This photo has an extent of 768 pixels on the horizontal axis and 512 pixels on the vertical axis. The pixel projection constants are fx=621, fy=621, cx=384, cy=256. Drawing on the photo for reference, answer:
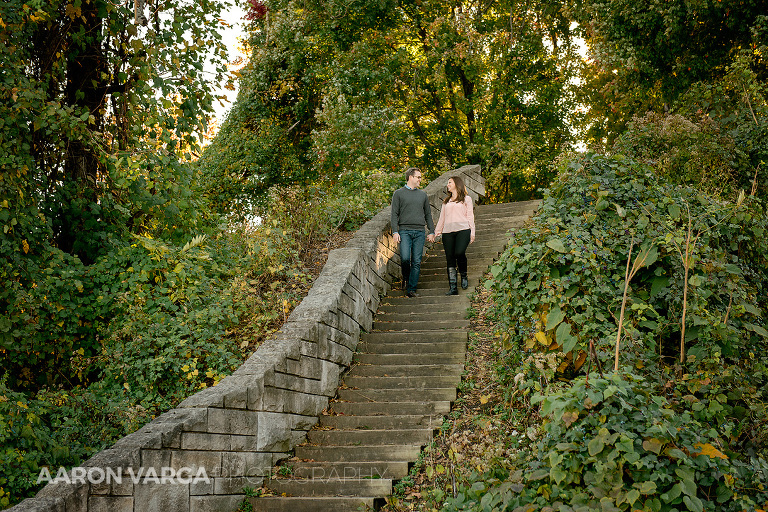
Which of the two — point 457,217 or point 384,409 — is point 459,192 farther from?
point 384,409

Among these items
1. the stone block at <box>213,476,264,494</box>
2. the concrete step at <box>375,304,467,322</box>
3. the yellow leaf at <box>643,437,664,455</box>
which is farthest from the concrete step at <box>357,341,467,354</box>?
the yellow leaf at <box>643,437,664,455</box>

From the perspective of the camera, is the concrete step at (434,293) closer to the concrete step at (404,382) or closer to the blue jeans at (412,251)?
the blue jeans at (412,251)

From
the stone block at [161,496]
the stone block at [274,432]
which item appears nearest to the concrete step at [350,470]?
the stone block at [274,432]

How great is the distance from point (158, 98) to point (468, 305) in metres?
4.79

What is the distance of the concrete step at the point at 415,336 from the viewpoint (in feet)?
24.5

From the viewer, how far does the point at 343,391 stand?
22.7ft

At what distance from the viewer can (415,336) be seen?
25.3 feet

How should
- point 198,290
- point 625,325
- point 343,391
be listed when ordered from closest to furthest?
point 625,325 → point 343,391 → point 198,290

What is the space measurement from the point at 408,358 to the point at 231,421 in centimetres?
250

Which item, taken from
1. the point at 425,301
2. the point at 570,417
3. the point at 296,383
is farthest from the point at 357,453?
the point at 425,301

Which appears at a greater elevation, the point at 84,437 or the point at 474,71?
the point at 474,71

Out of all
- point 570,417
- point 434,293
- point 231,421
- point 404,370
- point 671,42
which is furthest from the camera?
point 671,42

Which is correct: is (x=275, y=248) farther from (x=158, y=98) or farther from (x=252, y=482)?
(x=252, y=482)

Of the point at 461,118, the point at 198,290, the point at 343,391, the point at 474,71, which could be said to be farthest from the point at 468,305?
the point at 461,118
